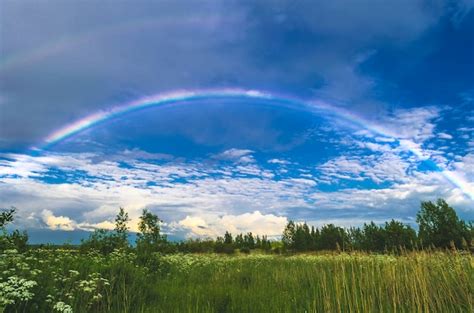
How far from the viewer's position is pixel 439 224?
54.3 meters

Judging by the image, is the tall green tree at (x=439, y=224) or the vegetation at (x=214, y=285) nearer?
the vegetation at (x=214, y=285)

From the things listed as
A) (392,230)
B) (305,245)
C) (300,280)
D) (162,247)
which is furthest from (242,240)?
(300,280)

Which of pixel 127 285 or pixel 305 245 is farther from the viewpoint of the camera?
pixel 305 245

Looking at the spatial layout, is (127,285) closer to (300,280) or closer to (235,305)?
(235,305)

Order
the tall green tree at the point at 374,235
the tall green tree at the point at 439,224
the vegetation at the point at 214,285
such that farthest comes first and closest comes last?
the tall green tree at the point at 374,235, the tall green tree at the point at 439,224, the vegetation at the point at 214,285

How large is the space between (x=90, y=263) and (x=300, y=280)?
7.19m

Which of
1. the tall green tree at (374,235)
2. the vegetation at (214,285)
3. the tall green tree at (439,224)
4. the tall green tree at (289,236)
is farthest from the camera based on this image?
the tall green tree at (289,236)

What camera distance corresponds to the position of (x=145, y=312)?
6.82m

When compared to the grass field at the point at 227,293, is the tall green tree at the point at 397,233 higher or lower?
higher

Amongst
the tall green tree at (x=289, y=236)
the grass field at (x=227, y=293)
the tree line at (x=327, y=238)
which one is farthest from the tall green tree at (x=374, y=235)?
the grass field at (x=227, y=293)

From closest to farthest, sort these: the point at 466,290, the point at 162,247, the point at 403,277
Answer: the point at 466,290
the point at 403,277
the point at 162,247

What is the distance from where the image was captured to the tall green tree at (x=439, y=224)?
5161cm

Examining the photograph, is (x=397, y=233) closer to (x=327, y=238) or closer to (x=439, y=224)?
(x=439, y=224)

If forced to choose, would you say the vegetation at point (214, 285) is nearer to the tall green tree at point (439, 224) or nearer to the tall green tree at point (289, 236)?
the tall green tree at point (439, 224)
